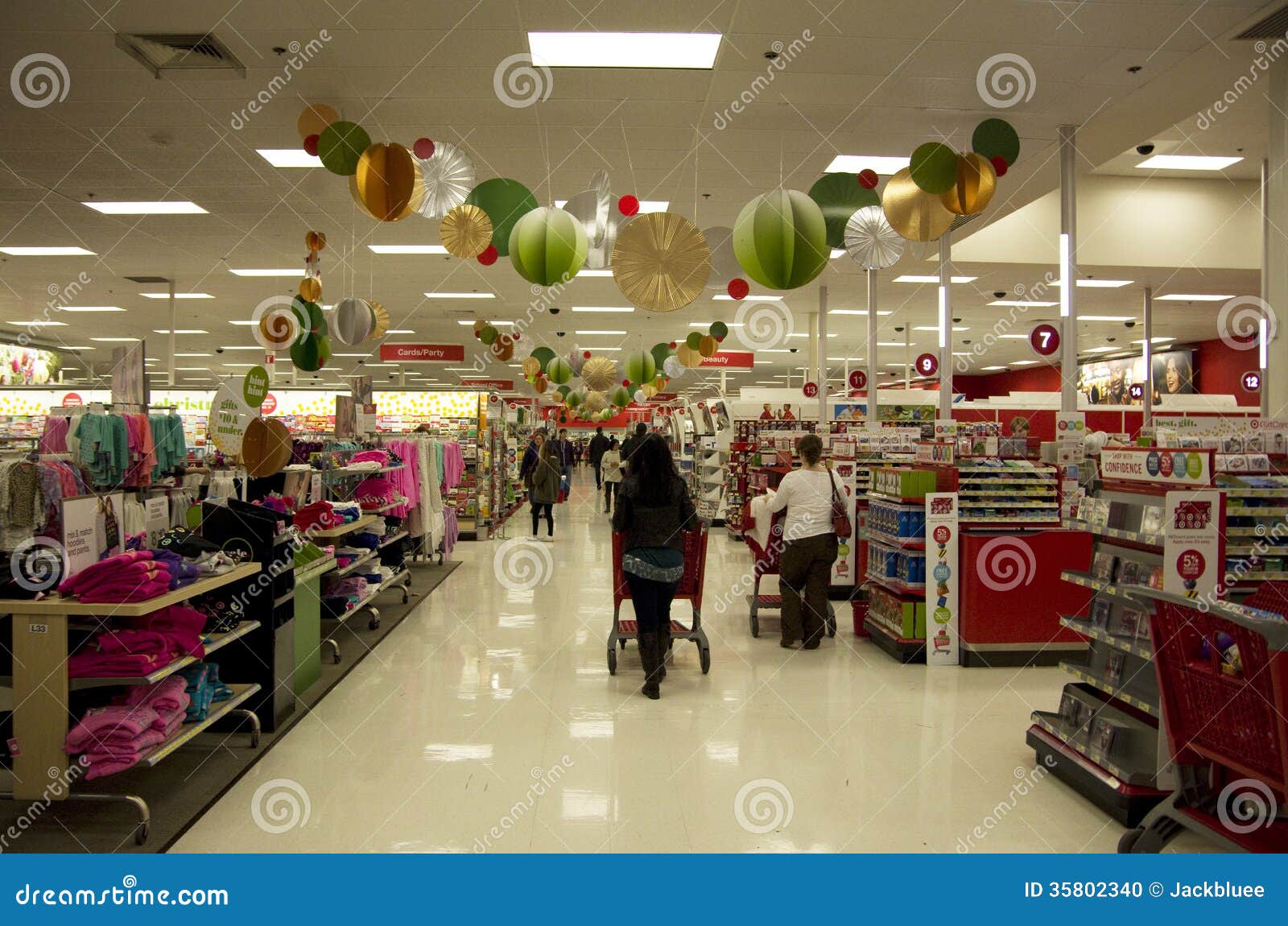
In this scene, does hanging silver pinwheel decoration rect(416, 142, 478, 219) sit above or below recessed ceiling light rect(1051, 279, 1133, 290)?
below

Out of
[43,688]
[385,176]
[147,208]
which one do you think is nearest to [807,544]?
[385,176]

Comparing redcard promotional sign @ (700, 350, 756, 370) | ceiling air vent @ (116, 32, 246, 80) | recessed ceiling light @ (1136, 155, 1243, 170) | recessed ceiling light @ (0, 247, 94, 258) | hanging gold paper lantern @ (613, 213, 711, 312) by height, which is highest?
recessed ceiling light @ (1136, 155, 1243, 170)

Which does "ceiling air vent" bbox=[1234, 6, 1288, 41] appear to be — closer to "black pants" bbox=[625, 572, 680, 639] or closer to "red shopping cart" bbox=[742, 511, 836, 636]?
"red shopping cart" bbox=[742, 511, 836, 636]

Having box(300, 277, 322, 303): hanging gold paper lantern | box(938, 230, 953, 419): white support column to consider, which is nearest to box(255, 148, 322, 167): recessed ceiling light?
box(300, 277, 322, 303): hanging gold paper lantern

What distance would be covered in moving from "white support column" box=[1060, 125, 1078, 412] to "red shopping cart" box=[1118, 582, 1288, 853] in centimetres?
422

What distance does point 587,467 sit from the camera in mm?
48062

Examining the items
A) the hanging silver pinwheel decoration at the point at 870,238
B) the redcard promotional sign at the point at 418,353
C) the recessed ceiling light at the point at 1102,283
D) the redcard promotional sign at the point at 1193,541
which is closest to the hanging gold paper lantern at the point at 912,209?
the hanging silver pinwheel decoration at the point at 870,238

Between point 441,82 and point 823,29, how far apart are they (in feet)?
9.13

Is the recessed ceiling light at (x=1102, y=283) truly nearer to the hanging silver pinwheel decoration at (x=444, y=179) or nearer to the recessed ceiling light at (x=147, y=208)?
the hanging silver pinwheel decoration at (x=444, y=179)

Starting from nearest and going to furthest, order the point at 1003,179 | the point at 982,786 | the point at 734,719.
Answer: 1. the point at 982,786
2. the point at 734,719
3. the point at 1003,179

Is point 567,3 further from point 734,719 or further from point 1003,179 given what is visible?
point 1003,179

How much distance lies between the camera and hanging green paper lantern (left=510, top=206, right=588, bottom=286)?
524 centimetres

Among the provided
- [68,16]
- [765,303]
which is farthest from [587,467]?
[68,16]

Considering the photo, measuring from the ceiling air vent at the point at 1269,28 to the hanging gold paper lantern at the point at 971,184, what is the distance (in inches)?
80.6
